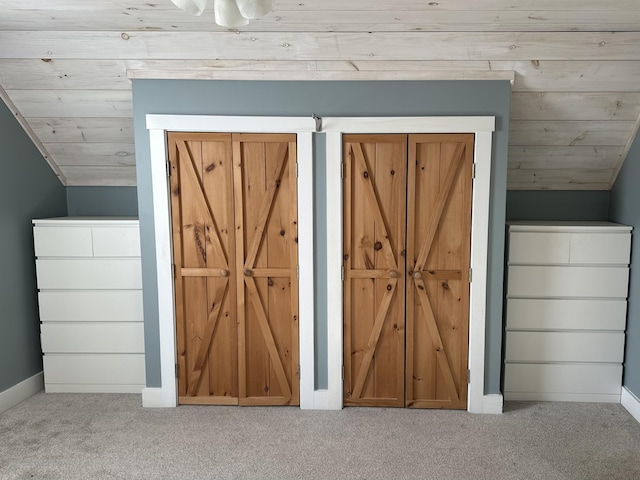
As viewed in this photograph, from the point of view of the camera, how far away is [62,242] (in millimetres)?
3457

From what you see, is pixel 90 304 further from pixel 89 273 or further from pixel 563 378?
pixel 563 378

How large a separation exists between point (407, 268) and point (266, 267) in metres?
0.89

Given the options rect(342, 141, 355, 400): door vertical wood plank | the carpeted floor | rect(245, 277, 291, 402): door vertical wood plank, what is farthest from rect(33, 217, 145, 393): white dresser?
rect(342, 141, 355, 400): door vertical wood plank

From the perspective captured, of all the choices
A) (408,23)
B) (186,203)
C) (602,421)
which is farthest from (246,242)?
(602,421)

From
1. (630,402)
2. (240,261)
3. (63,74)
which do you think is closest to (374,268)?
(240,261)

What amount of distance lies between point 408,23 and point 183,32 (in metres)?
1.28

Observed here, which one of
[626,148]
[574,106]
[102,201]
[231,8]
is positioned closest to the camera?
[231,8]

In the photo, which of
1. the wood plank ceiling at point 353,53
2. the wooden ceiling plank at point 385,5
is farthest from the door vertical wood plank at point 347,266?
the wooden ceiling plank at point 385,5

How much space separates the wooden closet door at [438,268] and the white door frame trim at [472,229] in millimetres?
47

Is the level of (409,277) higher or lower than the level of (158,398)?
higher

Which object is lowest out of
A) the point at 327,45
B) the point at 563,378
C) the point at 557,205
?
the point at 563,378

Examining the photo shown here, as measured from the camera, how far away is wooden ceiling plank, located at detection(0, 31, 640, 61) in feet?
9.49

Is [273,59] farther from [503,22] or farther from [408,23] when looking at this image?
[503,22]

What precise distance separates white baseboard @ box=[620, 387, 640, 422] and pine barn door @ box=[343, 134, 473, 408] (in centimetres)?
106
